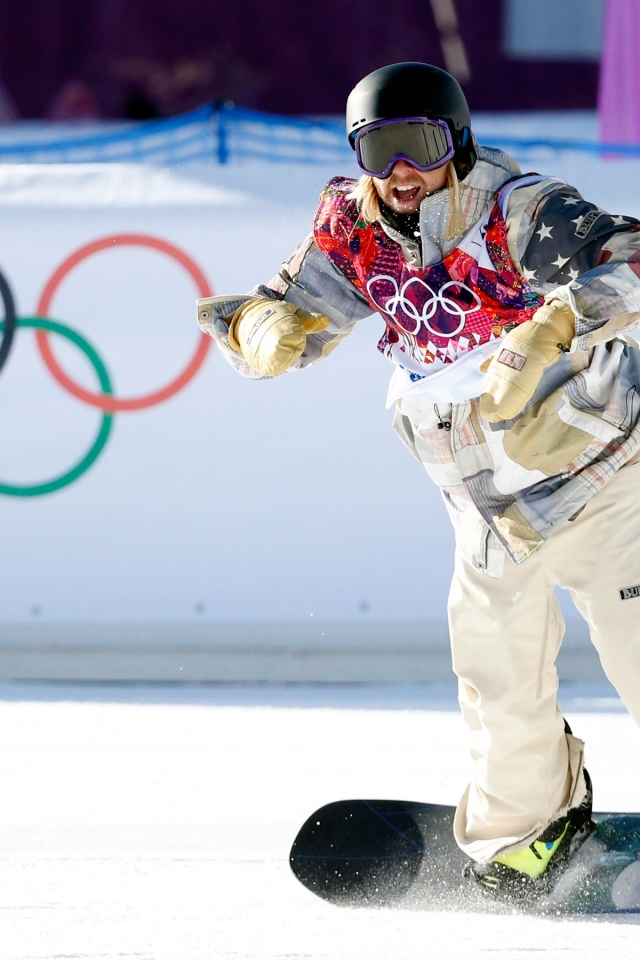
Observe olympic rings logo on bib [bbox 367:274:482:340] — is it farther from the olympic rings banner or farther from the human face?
the olympic rings banner

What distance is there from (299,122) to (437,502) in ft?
4.05

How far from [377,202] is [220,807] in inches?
55.6

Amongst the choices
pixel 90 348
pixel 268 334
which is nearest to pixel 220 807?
pixel 268 334

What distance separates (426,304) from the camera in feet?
6.97

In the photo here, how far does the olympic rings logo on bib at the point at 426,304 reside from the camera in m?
2.10

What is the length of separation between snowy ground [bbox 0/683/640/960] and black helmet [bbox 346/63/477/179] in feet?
4.33

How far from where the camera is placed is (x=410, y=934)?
7.25ft

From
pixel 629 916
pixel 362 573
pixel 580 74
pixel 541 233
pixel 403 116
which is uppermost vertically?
pixel 580 74

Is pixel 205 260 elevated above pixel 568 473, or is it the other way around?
pixel 205 260

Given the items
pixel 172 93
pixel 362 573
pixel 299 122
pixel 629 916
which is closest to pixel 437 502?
pixel 362 573

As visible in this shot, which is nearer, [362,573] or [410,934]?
[410,934]

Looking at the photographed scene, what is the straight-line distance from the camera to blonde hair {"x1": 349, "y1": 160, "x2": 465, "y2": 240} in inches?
80.4

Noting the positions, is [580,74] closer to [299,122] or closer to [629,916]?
[299,122]

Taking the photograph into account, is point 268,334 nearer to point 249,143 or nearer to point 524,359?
point 524,359
